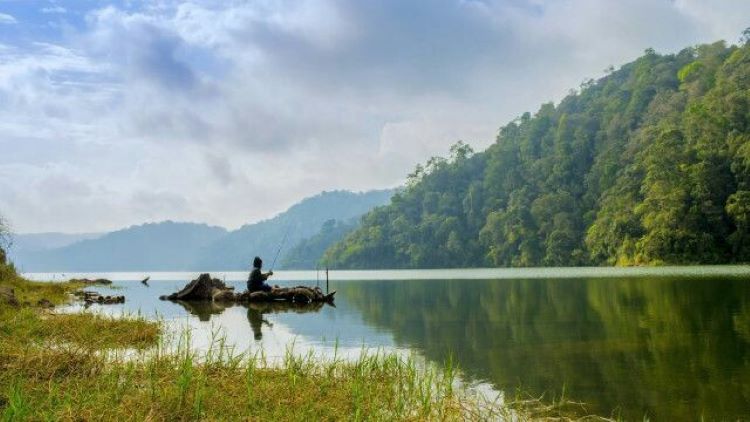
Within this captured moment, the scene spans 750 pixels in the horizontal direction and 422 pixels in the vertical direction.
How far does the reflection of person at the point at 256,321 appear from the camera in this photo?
1984cm

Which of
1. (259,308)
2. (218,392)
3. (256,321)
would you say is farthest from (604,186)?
(218,392)

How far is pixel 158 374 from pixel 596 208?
121 meters

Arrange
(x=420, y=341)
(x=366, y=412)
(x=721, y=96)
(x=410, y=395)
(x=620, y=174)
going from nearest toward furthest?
1. (x=366, y=412)
2. (x=410, y=395)
3. (x=420, y=341)
4. (x=721, y=96)
5. (x=620, y=174)

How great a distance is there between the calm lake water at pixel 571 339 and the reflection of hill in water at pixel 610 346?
0.09ft

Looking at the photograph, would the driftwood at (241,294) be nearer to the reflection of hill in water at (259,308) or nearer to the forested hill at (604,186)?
the reflection of hill in water at (259,308)

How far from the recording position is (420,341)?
18.1 m

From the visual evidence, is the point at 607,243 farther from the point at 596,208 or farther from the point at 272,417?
the point at 272,417

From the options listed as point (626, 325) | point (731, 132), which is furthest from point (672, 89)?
point (626, 325)

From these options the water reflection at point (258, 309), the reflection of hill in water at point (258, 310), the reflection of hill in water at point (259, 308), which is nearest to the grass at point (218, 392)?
the water reflection at point (258, 309)

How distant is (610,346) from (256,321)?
13.1m

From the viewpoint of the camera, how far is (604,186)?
395 ft

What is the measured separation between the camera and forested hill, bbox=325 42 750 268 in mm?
83688

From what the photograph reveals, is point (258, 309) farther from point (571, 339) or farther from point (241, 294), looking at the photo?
point (571, 339)

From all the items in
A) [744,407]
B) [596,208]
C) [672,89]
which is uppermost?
[672,89]
